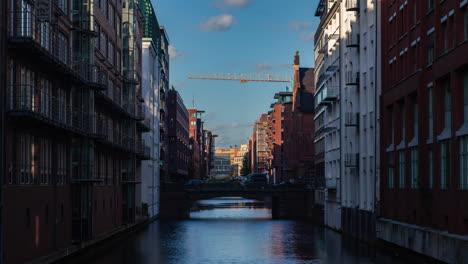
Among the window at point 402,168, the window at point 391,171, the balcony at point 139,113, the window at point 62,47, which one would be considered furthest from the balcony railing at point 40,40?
the balcony at point 139,113

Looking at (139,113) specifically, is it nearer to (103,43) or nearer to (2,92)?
(103,43)

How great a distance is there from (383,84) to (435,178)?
50.0ft

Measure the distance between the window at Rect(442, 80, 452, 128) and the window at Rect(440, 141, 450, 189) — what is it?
1084 mm

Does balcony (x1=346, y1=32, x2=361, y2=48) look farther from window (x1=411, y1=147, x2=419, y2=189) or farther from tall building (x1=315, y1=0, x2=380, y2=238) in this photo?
window (x1=411, y1=147, x2=419, y2=189)

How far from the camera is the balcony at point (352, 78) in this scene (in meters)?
61.8

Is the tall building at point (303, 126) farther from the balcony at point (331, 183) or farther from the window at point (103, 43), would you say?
the window at point (103, 43)

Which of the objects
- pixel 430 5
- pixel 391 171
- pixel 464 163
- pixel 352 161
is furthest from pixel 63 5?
pixel 352 161

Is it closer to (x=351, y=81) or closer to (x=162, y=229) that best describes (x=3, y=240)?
(x=351, y=81)

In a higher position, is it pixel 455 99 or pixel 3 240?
pixel 455 99

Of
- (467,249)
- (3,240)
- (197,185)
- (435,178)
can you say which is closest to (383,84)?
(435,178)

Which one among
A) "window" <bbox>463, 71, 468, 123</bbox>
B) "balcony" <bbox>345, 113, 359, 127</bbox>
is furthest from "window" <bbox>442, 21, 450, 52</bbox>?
"balcony" <bbox>345, 113, 359, 127</bbox>

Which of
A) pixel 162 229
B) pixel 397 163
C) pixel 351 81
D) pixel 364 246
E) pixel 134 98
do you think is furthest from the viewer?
pixel 162 229

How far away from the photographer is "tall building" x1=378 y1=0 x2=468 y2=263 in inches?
1357

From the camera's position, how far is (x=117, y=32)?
63438 millimetres
